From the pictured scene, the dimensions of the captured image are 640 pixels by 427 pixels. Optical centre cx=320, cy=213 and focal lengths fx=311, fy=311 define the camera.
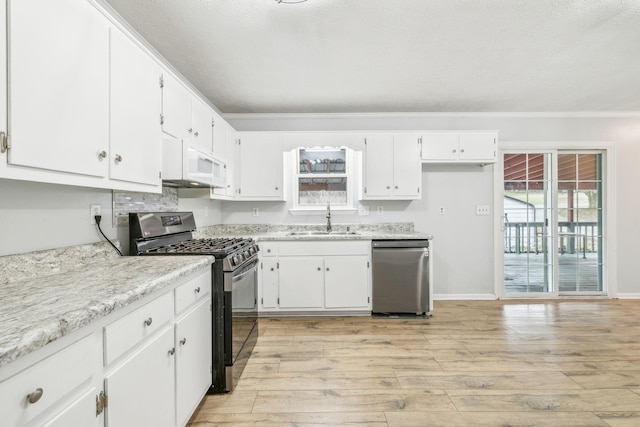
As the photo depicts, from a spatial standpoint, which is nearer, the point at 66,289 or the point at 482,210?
the point at 66,289

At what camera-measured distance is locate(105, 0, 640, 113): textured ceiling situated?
6.66 ft

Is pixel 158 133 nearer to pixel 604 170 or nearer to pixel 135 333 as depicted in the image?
pixel 135 333

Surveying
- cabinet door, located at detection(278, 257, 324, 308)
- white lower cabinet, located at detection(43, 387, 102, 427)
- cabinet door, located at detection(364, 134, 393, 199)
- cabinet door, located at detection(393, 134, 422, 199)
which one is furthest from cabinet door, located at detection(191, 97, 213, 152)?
cabinet door, located at detection(393, 134, 422, 199)

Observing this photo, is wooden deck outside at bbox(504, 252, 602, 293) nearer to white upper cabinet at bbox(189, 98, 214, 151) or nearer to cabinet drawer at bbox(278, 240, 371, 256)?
cabinet drawer at bbox(278, 240, 371, 256)

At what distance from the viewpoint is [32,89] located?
1.10 meters

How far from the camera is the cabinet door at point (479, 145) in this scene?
149 inches

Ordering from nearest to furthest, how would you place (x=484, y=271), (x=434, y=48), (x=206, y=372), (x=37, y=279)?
(x=37, y=279) → (x=206, y=372) → (x=434, y=48) → (x=484, y=271)

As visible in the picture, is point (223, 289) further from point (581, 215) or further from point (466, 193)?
point (581, 215)

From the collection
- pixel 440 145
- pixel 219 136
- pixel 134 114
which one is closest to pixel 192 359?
pixel 134 114

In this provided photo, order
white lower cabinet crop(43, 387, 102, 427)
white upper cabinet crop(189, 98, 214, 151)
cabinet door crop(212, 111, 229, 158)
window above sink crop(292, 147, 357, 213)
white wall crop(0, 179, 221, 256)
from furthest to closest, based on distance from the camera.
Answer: window above sink crop(292, 147, 357, 213), cabinet door crop(212, 111, 229, 158), white upper cabinet crop(189, 98, 214, 151), white wall crop(0, 179, 221, 256), white lower cabinet crop(43, 387, 102, 427)

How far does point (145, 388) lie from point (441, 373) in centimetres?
195

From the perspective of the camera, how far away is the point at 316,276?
136 inches

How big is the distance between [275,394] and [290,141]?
272 cm

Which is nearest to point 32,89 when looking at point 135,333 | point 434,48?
point 135,333
